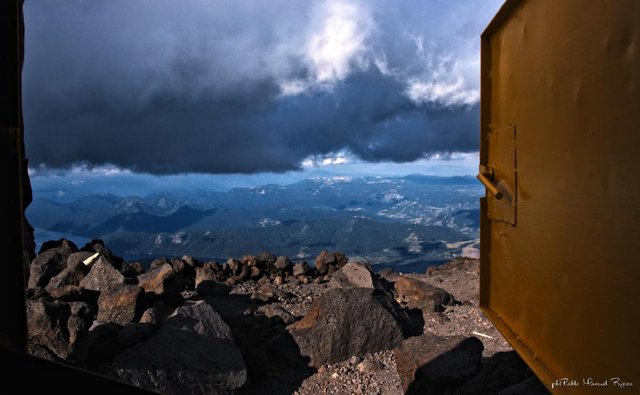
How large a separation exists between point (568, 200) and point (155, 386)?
402cm

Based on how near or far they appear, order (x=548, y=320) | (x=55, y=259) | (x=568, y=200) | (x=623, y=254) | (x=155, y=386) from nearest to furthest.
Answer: (x=623, y=254) < (x=568, y=200) < (x=548, y=320) < (x=155, y=386) < (x=55, y=259)

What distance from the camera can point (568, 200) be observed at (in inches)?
95.0

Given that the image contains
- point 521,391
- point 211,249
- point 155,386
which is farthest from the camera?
point 211,249

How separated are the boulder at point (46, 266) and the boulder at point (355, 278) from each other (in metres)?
5.39

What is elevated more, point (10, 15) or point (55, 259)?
point (10, 15)

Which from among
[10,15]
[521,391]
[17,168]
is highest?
[10,15]

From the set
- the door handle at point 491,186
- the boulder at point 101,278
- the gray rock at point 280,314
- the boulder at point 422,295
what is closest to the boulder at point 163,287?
the boulder at point 101,278

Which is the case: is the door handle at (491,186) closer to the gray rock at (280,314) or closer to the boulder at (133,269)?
the gray rock at (280,314)

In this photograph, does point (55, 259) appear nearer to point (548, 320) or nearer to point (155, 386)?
point (155, 386)

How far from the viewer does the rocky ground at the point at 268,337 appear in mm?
4785

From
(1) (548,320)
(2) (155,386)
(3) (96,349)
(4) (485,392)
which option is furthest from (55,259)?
(1) (548,320)

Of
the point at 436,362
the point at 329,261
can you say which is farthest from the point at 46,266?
the point at 436,362

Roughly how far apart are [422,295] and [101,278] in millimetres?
5528

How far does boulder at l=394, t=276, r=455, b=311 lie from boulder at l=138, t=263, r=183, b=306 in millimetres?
4093
